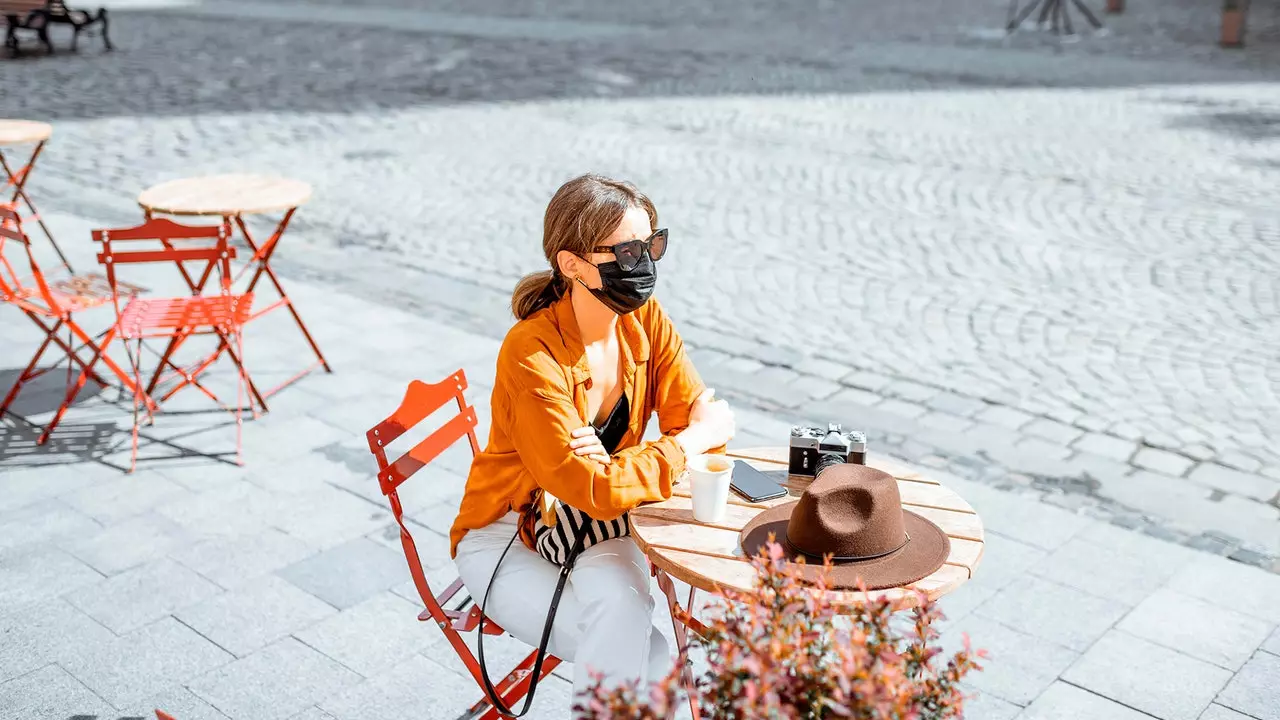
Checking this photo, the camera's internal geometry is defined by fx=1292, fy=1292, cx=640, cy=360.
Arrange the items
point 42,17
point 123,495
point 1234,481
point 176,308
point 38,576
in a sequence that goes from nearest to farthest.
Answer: point 38,576, point 123,495, point 1234,481, point 176,308, point 42,17

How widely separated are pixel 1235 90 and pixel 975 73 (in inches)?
120

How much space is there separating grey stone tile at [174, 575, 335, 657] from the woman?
3.74 ft

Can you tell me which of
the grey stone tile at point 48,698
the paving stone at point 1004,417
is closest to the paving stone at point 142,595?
the grey stone tile at point 48,698

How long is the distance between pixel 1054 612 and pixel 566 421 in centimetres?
222

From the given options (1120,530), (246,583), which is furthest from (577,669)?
(1120,530)

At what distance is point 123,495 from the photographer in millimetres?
5391

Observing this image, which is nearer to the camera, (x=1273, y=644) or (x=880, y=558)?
(x=880, y=558)

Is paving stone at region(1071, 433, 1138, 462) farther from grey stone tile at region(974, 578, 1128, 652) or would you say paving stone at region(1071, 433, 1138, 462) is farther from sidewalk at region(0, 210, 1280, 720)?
grey stone tile at region(974, 578, 1128, 652)

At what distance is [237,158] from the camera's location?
→ 39.0ft

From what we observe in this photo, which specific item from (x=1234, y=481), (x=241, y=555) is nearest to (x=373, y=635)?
(x=241, y=555)

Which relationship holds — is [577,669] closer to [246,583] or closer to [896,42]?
[246,583]

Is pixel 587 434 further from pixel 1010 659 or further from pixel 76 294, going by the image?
pixel 76 294

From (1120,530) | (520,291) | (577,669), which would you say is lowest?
(1120,530)

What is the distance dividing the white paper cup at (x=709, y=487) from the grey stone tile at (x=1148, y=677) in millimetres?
1616
